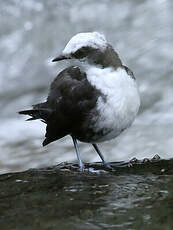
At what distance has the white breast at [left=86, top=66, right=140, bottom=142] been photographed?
4.00 m

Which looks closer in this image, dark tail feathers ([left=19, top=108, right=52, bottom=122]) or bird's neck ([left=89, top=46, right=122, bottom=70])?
bird's neck ([left=89, top=46, right=122, bottom=70])

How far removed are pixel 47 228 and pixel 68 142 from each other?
210 inches

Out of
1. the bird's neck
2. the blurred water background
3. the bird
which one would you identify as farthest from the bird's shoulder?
the blurred water background

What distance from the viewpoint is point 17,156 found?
25.5ft

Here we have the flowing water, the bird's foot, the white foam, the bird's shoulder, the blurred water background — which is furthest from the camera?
the blurred water background

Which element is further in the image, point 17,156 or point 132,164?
point 17,156

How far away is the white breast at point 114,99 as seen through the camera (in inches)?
157

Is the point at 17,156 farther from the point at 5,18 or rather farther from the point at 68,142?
the point at 5,18

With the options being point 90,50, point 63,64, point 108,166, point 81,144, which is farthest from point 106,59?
point 63,64

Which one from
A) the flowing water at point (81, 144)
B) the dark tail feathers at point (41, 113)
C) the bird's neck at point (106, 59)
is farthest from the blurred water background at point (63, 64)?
the bird's neck at point (106, 59)

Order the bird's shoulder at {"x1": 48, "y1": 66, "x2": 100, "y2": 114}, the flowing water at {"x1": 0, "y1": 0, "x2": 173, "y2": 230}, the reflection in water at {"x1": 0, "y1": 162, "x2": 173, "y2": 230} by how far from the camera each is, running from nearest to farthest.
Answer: the reflection in water at {"x1": 0, "y1": 162, "x2": 173, "y2": 230}, the flowing water at {"x1": 0, "y1": 0, "x2": 173, "y2": 230}, the bird's shoulder at {"x1": 48, "y1": 66, "x2": 100, "y2": 114}

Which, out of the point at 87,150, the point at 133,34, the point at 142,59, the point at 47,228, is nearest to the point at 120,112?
the point at 47,228

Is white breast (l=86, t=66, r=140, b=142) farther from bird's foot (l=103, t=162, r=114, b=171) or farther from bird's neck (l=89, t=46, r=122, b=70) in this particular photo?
bird's foot (l=103, t=162, r=114, b=171)

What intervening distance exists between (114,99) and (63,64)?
22.2ft
